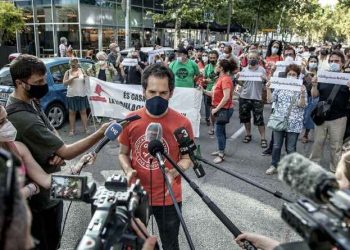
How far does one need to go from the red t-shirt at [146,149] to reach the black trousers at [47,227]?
70 cm

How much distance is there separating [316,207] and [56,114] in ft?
27.8

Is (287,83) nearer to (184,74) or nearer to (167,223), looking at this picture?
(184,74)

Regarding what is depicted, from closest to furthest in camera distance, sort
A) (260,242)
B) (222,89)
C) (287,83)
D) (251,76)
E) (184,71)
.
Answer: (260,242) < (287,83) < (222,89) < (251,76) < (184,71)

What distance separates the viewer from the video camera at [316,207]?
92 cm

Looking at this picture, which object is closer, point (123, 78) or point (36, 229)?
point (36, 229)

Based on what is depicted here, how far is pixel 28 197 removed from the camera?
2.53 m

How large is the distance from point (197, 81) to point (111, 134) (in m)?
6.87

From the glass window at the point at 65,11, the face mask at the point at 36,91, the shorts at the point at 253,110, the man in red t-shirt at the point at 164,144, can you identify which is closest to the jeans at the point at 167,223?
the man in red t-shirt at the point at 164,144

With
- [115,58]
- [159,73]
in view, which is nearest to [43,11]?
[115,58]

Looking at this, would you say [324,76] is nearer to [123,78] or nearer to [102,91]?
[102,91]

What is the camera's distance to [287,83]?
5867 millimetres

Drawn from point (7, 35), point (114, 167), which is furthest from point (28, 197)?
point (7, 35)

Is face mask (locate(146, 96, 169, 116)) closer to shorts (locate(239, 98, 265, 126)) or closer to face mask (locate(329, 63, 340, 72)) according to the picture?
face mask (locate(329, 63, 340, 72))

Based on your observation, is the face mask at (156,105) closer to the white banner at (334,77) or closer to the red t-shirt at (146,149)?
the red t-shirt at (146,149)
